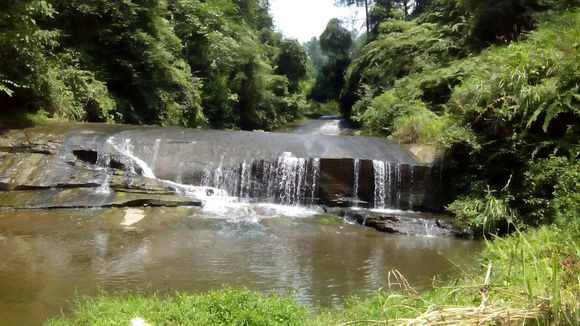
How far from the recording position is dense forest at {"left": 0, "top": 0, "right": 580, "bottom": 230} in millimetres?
9461

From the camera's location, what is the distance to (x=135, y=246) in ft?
24.5

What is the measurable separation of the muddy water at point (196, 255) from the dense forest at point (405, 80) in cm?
223

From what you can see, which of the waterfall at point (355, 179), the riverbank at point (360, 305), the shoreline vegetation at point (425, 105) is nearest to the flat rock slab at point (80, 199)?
the shoreline vegetation at point (425, 105)

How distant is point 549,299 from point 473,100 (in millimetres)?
9837

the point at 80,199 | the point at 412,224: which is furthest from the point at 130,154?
the point at 412,224

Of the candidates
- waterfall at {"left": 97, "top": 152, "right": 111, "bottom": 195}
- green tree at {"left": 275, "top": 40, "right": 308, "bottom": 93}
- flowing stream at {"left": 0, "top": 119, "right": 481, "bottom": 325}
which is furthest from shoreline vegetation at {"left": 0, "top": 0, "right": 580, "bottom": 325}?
green tree at {"left": 275, "top": 40, "right": 308, "bottom": 93}

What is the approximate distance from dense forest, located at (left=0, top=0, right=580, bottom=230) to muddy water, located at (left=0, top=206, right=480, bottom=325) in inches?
87.9

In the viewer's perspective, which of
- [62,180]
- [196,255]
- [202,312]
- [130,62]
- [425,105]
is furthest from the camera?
[130,62]

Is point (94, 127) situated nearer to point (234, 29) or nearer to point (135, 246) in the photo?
point (135, 246)

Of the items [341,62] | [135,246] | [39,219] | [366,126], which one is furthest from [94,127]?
[341,62]

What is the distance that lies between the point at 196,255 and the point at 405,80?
13.5m

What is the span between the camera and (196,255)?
7.22m

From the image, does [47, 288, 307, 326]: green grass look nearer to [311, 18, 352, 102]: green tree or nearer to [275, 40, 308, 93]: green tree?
[275, 40, 308, 93]: green tree

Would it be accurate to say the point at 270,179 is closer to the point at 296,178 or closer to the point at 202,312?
the point at 296,178
